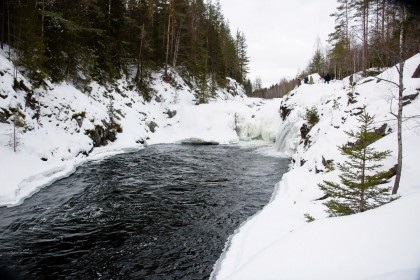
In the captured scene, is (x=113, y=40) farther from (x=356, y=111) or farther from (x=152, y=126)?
(x=356, y=111)

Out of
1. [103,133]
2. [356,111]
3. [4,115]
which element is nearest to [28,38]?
[4,115]

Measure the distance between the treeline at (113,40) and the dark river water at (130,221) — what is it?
946 centimetres

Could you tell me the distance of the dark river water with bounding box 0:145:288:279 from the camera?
291 inches

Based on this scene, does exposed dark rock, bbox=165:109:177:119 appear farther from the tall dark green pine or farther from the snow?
the tall dark green pine

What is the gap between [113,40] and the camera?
32062 mm

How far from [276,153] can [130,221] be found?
55.2 ft

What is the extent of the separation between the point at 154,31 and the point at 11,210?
123ft

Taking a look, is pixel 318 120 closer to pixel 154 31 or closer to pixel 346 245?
pixel 346 245

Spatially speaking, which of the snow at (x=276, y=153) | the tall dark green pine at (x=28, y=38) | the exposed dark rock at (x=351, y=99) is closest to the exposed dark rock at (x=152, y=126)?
the snow at (x=276, y=153)

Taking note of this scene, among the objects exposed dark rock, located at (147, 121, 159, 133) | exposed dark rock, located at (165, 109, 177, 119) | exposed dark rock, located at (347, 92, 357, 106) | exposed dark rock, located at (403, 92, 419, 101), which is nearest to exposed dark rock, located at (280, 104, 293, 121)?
exposed dark rock, located at (347, 92, 357, 106)

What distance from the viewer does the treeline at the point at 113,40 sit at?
18609mm

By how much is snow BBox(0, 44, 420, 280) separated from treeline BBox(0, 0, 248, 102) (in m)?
1.67

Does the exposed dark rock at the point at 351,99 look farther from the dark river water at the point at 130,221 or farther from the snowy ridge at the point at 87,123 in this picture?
the snowy ridge at the point at 87,123

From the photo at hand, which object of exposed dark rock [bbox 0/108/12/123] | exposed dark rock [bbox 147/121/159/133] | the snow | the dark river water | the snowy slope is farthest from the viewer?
exposed dark rock [bbox 147/121/159/133]
